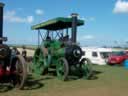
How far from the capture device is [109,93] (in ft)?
28.5

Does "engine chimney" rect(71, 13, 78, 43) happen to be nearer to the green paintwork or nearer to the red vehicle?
the green paintwork

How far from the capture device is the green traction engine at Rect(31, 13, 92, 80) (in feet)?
38.6

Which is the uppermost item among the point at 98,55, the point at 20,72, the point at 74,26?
the point at 74,26

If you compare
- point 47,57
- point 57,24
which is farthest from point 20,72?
point 57,24

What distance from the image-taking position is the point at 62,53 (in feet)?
39.1

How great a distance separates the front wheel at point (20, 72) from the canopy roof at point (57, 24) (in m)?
4.24

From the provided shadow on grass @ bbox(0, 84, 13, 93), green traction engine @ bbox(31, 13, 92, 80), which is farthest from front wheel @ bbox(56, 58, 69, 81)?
shadow on grass @ bbox(0, 84, 13, 93)

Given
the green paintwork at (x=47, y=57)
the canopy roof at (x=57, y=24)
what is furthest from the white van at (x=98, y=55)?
the green paintwork at (x=47, y=57)

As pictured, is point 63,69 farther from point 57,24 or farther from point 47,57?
point 57,24

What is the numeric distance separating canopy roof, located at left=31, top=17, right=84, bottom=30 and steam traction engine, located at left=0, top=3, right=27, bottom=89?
12.9 feet

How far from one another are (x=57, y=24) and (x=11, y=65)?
5.03m

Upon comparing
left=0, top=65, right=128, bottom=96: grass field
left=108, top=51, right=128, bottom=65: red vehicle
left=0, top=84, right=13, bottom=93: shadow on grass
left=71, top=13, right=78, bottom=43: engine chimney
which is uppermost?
left=71, top=13, right=78, bottom=43: engine chimney

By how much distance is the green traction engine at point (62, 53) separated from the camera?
11773 mm

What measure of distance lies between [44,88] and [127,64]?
12.4 m
